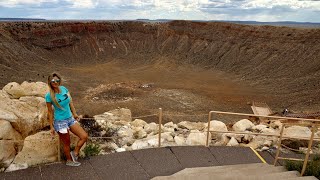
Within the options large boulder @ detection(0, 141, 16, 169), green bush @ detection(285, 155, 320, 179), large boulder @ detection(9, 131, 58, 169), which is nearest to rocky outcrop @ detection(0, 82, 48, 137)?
large boulder @ detection(0, 141, 16, 169)

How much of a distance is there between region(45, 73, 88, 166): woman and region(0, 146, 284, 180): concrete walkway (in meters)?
0.30

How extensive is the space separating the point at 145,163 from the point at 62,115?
6.19 ft

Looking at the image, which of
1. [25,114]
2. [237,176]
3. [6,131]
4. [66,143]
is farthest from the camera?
[25,114]

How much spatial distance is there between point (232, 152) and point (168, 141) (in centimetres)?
202

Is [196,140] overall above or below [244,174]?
below

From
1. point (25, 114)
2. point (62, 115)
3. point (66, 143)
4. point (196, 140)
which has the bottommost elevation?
point (196, 140)

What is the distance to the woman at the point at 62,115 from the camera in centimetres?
504

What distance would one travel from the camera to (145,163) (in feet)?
19.2

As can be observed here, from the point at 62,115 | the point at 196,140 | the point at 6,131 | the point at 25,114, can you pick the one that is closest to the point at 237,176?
the point at 196,140

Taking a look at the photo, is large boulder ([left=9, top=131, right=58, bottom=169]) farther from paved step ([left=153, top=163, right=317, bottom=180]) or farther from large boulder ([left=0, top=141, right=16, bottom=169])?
paved step ([left=153, top=163, right=317, bottom=180])

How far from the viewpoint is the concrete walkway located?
528 centimetres

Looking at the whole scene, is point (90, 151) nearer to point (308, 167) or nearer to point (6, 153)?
point (6, 153)

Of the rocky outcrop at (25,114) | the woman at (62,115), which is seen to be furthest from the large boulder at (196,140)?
the rocky outcrop at (25,114)

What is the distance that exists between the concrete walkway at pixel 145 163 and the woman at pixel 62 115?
299 millimetres
